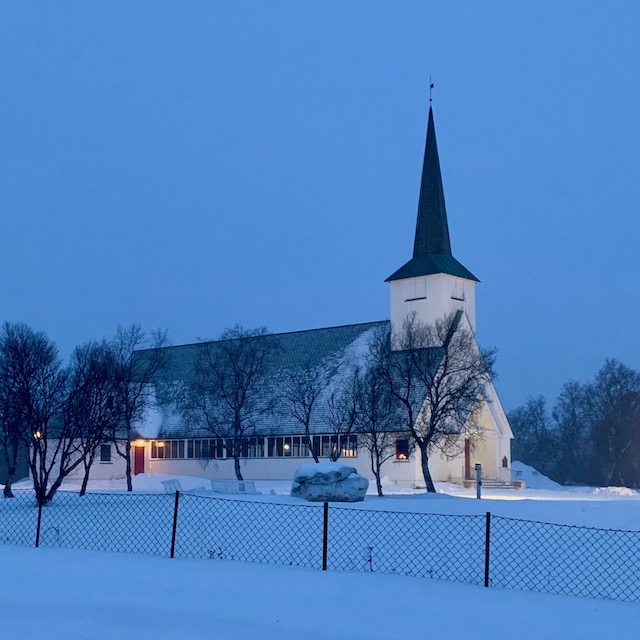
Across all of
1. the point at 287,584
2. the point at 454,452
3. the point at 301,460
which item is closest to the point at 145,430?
the point at 301,460

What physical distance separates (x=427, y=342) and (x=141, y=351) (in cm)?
2545

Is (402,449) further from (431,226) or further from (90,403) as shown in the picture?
(90,403)

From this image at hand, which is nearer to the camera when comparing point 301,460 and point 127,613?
point 127,613

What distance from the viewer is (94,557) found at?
449 inches

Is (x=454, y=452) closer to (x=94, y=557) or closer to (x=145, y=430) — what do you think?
(x=145, y=430)

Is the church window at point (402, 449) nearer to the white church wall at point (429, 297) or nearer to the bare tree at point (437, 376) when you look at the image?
the bare tree at point (437, 376)

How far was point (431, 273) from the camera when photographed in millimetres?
45812

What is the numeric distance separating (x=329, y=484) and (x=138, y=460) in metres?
28.0

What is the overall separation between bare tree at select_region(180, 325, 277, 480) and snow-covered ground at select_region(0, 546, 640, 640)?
3171 centimetres

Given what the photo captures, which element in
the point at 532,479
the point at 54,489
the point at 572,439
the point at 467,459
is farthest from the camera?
the point at 572,439

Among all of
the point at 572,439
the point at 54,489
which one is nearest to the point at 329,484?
the point at 54,489

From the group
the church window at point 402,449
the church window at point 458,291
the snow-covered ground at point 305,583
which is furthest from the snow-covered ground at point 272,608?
the church window at point 458,291

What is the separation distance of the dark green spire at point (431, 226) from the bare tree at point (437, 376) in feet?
25.1

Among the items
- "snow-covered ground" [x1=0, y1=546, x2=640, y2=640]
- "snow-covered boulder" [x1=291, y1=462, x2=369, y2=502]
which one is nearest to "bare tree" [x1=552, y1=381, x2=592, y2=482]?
"snow-covered boulder" [x1=291, y1=462, x2=369, y2=502]
